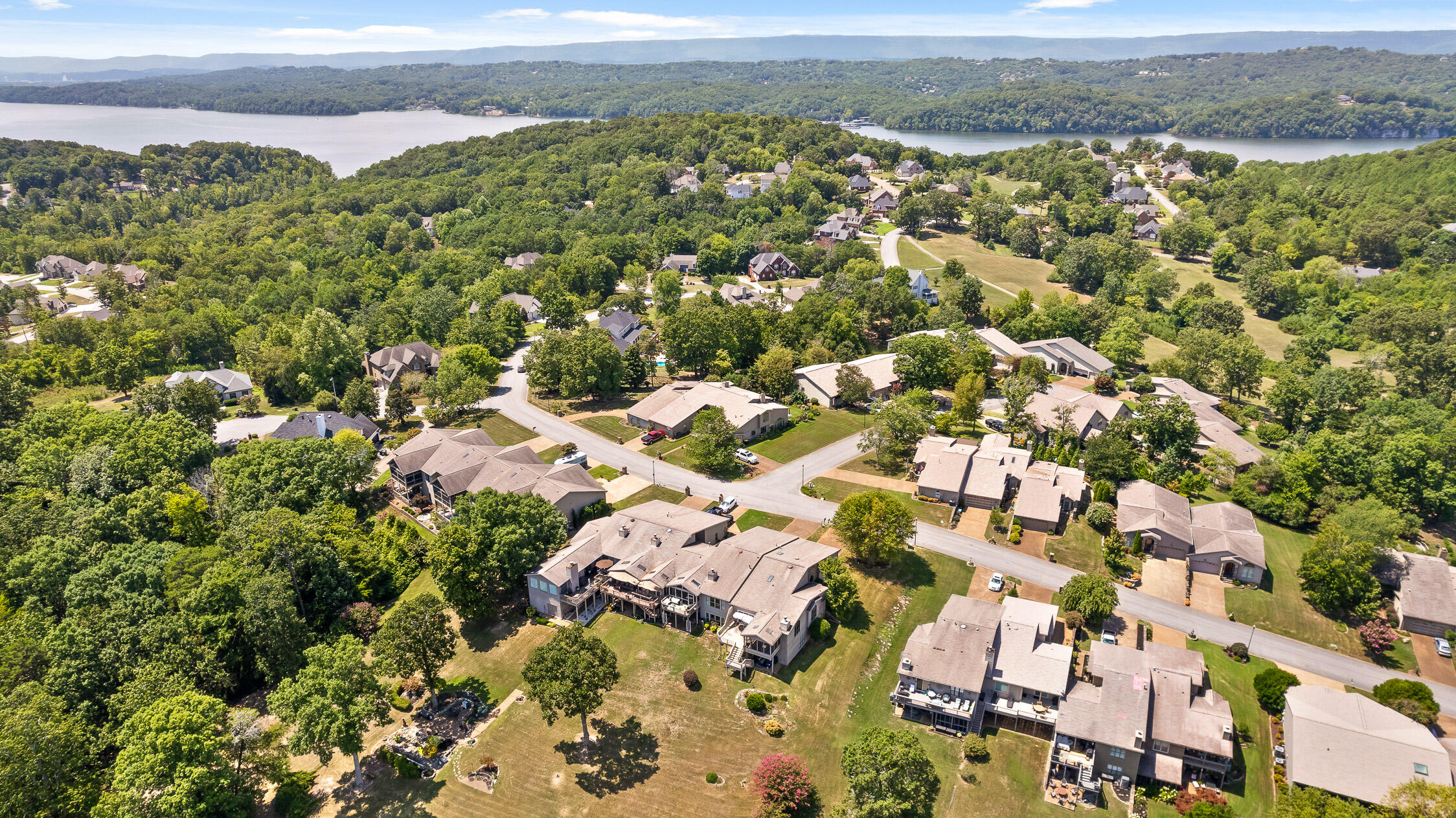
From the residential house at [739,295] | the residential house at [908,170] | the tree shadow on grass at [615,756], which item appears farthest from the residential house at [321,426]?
the residential house at [908,170]

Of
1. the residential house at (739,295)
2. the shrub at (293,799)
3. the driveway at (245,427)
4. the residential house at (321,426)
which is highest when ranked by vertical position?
the residential house at (739,295)

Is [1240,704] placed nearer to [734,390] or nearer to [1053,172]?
[734,390]

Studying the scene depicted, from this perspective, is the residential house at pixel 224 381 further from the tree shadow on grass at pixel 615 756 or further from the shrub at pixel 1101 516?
the shrub at pixel 1101 516

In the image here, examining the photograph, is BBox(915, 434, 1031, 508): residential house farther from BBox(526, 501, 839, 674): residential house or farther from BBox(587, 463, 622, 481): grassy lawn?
BBox(587, 463, 622, 481): grassy lawn

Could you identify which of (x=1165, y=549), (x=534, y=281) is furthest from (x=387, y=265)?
(x=1165, y=549)

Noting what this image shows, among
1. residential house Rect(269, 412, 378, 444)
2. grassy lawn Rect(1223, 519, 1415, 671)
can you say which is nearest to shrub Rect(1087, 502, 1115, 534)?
grassy lawn Rect(1223, 519, 1415, 671)

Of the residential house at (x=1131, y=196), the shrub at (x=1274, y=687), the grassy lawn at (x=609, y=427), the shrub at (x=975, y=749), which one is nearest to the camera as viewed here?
the shrub at (x=975, y=749)

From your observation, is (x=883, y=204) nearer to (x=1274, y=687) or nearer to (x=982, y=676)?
(x=1274, y=687)
